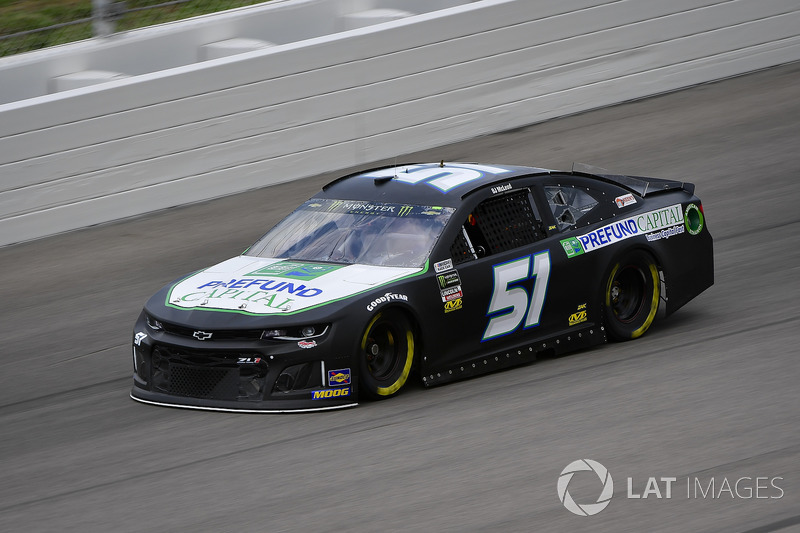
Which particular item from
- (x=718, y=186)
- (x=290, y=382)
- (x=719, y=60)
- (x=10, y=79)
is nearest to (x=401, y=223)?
(x=290, y=382)

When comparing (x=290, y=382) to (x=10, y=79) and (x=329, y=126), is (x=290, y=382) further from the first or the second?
(x=10, y=79)

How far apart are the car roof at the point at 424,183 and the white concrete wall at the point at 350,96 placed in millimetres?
4950

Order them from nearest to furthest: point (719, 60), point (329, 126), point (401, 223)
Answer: point (401, 223) < point (329, 126) < point (719, 60)

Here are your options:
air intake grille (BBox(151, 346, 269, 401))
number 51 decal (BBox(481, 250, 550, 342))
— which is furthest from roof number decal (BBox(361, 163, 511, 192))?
air intake grille (BBox(151, 346, 269, 401))

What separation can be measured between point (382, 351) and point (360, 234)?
3.08 feet

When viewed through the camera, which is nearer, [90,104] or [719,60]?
[90,104]

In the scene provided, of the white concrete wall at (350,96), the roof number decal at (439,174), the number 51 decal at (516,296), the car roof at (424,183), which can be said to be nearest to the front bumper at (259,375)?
the number 51 decal at (516,296)

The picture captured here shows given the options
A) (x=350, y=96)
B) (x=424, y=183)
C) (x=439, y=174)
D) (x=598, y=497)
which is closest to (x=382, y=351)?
(x=424, y=183)

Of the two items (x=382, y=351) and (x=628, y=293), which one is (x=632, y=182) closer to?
(x=628, y=293)

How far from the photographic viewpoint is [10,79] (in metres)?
14.7

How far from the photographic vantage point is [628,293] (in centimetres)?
900

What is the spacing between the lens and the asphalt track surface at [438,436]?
5559 mm

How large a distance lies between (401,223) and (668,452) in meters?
2.59

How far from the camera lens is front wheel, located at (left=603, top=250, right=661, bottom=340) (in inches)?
347
